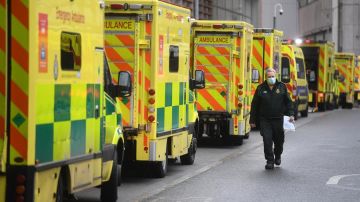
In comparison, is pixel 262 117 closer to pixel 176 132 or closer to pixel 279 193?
pixel 176 132

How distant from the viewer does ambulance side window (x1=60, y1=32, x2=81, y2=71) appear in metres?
9.35

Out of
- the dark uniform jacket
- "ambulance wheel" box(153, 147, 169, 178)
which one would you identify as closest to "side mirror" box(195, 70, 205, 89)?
the dark uniform jacket

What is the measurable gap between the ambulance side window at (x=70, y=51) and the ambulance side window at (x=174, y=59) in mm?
5416

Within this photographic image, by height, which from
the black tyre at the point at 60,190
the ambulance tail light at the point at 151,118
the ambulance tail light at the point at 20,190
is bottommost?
the black tyre at the point at 60,190

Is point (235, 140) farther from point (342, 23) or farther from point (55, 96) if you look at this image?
point (342, 23)

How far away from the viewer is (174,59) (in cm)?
1550

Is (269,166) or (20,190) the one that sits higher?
(20,190)

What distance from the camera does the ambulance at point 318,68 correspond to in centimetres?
4294

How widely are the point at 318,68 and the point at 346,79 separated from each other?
27.0 feet

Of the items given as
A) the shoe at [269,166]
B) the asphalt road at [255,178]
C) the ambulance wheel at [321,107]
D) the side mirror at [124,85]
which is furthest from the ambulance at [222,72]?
the ambulance wheel at [321,107]

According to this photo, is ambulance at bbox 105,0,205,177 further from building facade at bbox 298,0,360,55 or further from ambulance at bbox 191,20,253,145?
building facade at bbox 298,0,360,55

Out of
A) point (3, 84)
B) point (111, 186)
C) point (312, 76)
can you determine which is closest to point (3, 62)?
point (3, 84)

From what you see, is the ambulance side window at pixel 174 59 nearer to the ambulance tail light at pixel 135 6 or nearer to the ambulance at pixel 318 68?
the ambulance tail light at pixel 135 6

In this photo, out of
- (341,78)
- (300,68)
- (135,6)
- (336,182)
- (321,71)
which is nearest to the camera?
(135,6)
